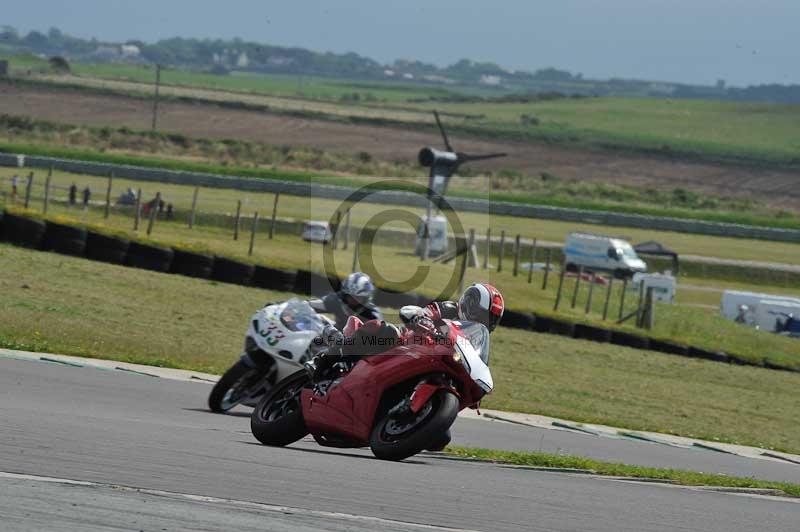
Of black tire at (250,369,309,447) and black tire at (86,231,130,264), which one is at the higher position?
black tire at (250,369,309,447)

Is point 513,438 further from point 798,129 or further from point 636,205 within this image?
point 798,129

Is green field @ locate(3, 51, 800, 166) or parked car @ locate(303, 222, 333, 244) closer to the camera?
parked car @ locate(303, 222, 333, 244)

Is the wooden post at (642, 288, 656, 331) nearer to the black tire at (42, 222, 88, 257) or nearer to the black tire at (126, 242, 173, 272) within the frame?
the black tire at (126, 242, 173, 272)

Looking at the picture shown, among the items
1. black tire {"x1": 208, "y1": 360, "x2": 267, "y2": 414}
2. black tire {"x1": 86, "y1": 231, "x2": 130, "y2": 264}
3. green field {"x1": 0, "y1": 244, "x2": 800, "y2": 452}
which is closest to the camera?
black tire {"x1": 208, "y1": 360, "x2": 267, "y2": 414}

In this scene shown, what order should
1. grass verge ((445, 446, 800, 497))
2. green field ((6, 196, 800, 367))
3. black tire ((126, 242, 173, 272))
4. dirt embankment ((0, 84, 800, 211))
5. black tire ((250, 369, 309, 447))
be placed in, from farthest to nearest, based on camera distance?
dirt embankment ((0, 84, 800, 211)) < green field ((6, 196, 800, 367)) < black tire ((126, 242, 173, 272)) < grass verge ((445, 446, 800, 497)) < black tire ((250, 369, 309, 447))

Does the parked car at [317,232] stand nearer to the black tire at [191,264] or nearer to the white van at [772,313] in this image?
the white van at [772,313]

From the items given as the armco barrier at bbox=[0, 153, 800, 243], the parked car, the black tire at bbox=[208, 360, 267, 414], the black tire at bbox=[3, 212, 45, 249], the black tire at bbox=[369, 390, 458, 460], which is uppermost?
the black tire at bbox=[369, 390, 458, 460]

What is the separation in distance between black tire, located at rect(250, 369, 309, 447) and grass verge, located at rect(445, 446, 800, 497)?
1.72m

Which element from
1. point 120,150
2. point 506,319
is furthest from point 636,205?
point 506,319

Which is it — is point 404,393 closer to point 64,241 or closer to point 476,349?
point 476,349

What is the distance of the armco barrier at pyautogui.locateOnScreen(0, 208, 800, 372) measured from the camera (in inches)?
1027

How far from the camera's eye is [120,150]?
281ft

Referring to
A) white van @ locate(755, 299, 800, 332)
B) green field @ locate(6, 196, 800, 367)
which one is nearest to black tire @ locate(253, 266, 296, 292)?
green field @ locate(6, 196, 800, 367)

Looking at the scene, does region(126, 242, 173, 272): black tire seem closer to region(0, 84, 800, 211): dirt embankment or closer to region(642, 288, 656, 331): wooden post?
region(642, 288, 656, 331): wooden post
